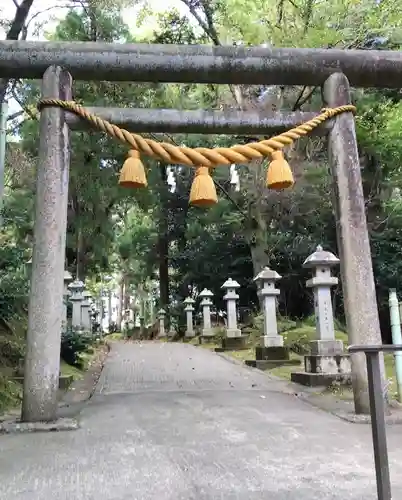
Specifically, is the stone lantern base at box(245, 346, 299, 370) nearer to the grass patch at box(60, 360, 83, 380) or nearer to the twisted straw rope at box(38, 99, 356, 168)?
the grass patch at box(60, 360, 83, 380)

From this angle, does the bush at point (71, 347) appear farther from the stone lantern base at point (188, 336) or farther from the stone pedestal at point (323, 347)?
the stone lantern base at point (188, 336)

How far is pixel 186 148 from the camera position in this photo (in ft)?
15.9

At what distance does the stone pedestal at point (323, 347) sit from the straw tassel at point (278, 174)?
317 cm

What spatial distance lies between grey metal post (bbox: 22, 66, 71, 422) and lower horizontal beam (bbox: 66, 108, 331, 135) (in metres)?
0.37

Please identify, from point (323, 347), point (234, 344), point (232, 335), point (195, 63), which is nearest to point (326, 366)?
point (323, 347)

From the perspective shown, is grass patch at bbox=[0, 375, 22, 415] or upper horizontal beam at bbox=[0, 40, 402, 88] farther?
grass patch at bbox=[0, 375, 22, 415]

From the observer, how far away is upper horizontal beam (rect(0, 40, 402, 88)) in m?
5.04

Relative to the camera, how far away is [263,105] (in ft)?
47.2

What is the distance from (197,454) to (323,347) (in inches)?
169

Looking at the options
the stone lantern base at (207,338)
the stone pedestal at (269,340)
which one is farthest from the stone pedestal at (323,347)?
the stone lantern base at (207,338)

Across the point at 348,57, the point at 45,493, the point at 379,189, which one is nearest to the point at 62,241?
the point at 45,493

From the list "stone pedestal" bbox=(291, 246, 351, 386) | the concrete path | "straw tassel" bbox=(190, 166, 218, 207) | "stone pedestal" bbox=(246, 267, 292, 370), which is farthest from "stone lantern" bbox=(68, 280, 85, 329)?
"straw tassel" bbox=(190, 166, 218, 207)

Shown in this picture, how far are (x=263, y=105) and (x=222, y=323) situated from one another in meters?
9.19

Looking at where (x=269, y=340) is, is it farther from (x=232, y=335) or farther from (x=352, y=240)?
(x=352, y=240)
